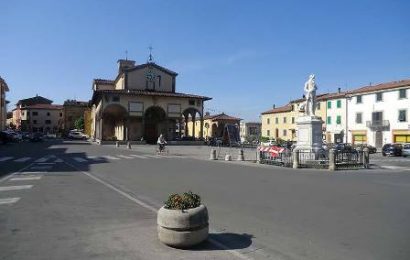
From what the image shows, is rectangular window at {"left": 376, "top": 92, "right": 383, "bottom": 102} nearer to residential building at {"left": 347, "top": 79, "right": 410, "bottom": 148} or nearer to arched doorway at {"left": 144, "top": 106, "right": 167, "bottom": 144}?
residential building at {"left": 347, "top": 79, "right": 410, "bottom": 148}

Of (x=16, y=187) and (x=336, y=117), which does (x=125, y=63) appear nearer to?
(x=336, y=117)

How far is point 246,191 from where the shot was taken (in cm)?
1236

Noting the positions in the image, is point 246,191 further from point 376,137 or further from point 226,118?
point 226,118

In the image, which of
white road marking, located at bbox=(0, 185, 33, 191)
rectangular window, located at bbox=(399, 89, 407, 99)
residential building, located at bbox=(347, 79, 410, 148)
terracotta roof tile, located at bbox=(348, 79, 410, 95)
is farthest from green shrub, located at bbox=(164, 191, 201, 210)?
rectangular window, located at bbox=(399, 89, 407, 99)

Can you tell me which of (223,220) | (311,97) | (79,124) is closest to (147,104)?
(311,97)

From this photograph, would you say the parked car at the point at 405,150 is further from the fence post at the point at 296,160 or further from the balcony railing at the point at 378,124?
the fence post at the point at 296,160

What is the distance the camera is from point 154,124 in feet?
194

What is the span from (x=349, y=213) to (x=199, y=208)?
13.4 ft

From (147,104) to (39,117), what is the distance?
82.9 metres

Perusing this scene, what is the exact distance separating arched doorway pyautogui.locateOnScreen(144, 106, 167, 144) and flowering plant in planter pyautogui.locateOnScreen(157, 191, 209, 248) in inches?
2035

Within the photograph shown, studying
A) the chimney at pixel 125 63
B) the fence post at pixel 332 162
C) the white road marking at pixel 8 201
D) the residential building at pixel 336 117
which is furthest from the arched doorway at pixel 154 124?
the white road marking at pixel 8 201

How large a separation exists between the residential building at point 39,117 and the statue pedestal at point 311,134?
111 m

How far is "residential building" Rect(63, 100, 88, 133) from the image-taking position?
4643 inches

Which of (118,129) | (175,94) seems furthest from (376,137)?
(118,129)
